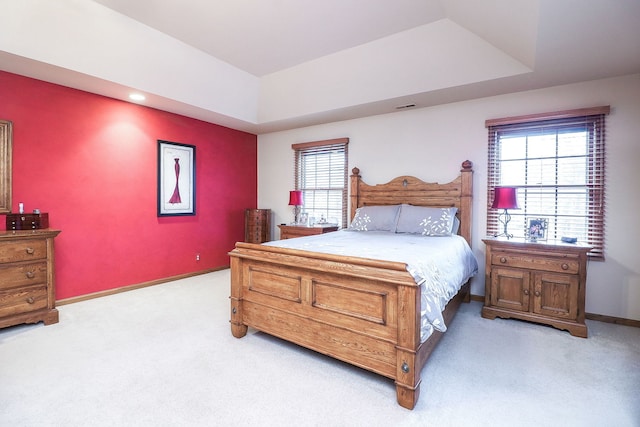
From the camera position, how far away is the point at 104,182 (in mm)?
3852

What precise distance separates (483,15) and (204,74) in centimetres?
332

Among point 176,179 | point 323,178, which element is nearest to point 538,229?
point 323,178

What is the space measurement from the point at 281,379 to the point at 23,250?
2705mm

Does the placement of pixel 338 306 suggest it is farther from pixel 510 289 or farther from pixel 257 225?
pixel 257 225

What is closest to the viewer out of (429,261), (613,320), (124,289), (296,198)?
(429,261)

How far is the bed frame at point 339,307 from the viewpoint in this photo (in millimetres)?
1815

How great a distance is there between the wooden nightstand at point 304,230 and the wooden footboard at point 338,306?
1.96m

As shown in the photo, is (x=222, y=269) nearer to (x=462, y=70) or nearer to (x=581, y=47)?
(x=462, y=70)

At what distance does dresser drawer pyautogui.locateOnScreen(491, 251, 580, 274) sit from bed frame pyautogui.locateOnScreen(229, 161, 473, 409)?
71cm

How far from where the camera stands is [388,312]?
6.23 ft

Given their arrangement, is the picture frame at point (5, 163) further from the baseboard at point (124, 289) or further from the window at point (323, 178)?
the window at point (323, 178)

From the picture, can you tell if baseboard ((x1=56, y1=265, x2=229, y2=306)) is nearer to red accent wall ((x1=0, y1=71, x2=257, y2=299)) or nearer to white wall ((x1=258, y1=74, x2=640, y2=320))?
red accent wall ((x1=0, y1=71, x2=257, y2=299))

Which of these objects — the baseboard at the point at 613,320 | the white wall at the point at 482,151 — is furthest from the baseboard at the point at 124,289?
the baseboard at the point at 613,320

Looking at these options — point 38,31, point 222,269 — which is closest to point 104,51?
point 38,31
